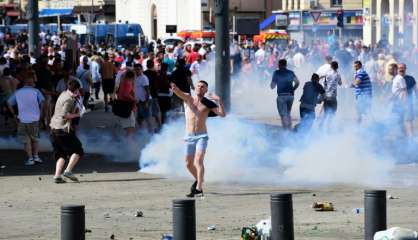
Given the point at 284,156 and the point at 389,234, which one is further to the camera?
the point at 284,156

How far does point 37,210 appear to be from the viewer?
1427 centimetres

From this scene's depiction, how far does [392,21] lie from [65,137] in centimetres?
4020

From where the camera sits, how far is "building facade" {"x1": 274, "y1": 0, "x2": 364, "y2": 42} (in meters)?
61.1

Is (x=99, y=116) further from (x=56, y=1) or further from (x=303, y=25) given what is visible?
(x=56, y=1)

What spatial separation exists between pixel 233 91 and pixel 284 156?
17067 millimetres

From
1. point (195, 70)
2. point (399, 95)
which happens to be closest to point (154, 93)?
point (399, 95)

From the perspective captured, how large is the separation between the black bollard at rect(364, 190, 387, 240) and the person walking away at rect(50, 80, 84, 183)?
23.0 feet

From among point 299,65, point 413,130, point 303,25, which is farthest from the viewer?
point 303,25

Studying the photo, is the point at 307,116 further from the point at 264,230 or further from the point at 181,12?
the point at 181,12

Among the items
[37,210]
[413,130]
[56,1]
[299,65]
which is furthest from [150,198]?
[56,1]

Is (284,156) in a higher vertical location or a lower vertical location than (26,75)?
lower

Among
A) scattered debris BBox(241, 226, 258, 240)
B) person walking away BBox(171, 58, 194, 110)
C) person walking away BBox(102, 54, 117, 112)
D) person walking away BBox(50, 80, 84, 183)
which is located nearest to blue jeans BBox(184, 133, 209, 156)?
person walking away BBox(50, 80, 84, 183)

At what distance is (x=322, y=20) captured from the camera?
213 ft

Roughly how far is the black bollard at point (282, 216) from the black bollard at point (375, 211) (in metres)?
0.69
